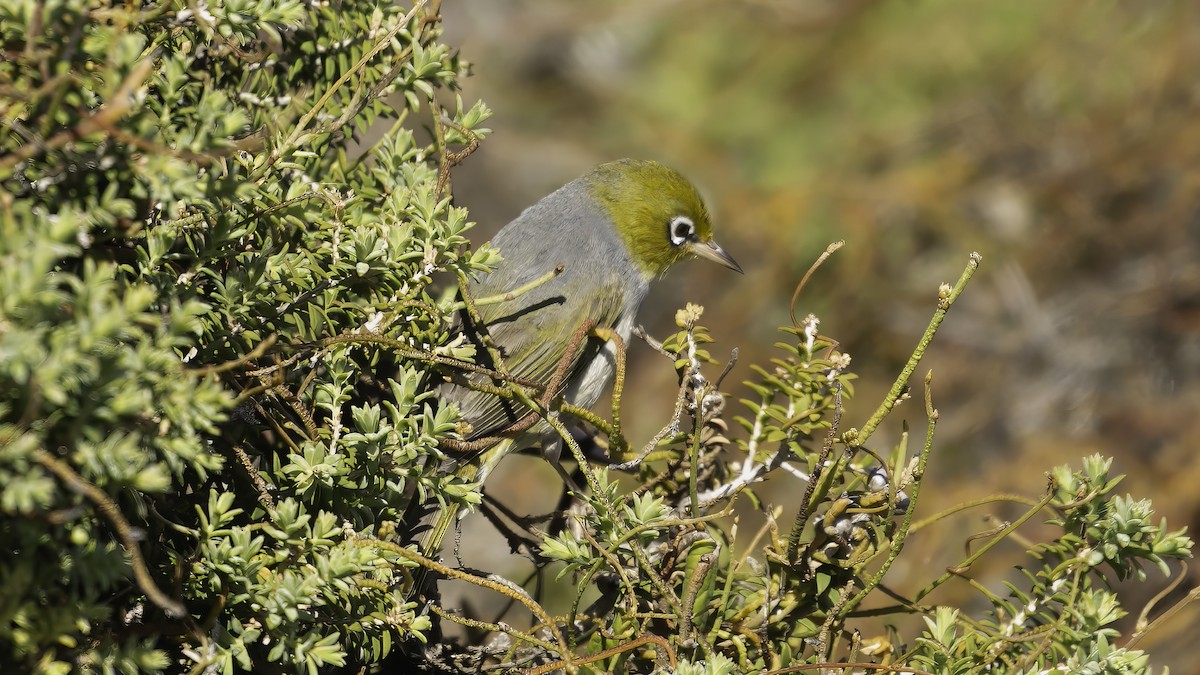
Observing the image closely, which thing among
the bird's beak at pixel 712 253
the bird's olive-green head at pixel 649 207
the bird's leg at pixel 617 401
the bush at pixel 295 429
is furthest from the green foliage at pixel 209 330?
the bird's beak at pixel 712 253

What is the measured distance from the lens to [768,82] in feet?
22.9

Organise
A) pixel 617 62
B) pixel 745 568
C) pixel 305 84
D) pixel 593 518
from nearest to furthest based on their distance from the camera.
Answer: pixel 593 518 < pixel 745 568 < pixel 305 84 < pixel 617 62

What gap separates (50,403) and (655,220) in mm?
2499

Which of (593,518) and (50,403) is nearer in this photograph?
(50,403)

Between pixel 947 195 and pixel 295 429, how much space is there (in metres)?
4.54

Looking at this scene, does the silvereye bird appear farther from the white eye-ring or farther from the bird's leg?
the bird's leg

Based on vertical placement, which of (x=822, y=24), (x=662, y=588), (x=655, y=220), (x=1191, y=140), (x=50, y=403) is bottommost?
(x=50, y=403)

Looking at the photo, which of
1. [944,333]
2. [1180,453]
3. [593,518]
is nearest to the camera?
[593,518]

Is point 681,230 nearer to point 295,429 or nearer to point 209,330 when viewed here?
point 295,429

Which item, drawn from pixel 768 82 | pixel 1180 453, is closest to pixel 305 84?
pixel 1180 453

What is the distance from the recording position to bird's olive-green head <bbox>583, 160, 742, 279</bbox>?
3.43 metres

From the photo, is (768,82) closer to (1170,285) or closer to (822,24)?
(822,24)

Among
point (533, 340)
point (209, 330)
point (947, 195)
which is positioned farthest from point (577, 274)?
point (947, 195)

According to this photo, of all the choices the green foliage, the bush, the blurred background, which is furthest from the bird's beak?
the green foliage
